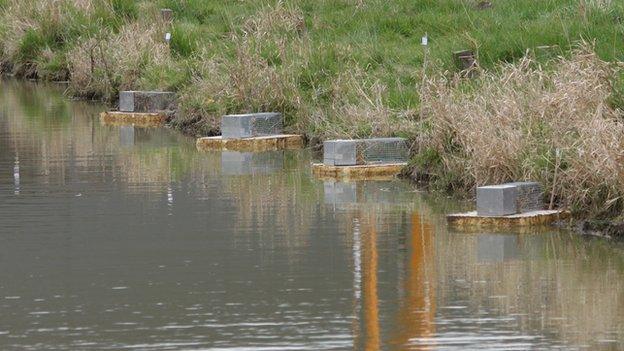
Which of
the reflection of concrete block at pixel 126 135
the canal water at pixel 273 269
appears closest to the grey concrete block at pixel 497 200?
the canal water at pixel 273 269

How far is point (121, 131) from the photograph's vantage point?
992 inches

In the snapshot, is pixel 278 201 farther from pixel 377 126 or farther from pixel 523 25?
pixel 523 25

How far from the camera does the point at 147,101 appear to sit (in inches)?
1048

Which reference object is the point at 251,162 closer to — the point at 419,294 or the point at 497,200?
the point at 497,200

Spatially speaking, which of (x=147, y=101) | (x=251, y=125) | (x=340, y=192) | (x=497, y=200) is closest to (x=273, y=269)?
(x=497, y=200)

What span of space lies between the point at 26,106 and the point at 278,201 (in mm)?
12774

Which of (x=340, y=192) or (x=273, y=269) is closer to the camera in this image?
(x=273, y=269)

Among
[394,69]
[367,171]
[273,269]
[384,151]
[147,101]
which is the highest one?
[394,69]

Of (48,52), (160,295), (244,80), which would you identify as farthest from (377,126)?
(48,52)

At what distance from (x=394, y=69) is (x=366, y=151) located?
4.84 meters

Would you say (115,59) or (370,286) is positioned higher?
(115,59)

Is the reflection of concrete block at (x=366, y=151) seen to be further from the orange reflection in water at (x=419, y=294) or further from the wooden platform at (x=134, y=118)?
the wooden platform at (x=134, y=118)

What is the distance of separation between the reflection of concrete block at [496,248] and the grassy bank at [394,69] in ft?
3.31

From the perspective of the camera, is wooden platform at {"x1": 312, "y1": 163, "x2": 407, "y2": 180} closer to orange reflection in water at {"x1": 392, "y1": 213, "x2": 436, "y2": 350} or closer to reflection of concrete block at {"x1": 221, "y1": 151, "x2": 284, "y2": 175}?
reflection of concrete block at {"x1": 221, "y1": 151, "x2": 284, "y2": 175}
